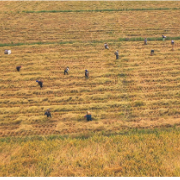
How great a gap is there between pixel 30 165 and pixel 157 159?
237 inches

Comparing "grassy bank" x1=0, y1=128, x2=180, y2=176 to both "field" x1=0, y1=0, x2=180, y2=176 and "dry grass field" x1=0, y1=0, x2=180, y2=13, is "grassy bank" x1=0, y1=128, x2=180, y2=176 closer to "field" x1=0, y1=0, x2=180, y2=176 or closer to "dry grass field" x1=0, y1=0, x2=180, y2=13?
"field" x1=0, y1=0, x2=180, y2=176

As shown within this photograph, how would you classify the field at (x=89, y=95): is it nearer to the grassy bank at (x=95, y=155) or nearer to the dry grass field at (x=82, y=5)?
the grassy bank at (x=95, y=155)

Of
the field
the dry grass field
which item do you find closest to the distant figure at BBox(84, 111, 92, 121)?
the field

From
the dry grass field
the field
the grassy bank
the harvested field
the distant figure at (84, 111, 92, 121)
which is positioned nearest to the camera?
the grassy bank

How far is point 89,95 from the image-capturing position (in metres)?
10.4

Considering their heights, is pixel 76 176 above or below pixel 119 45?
below

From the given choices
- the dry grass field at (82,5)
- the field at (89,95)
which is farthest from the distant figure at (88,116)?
the dry grass field at (82,5)

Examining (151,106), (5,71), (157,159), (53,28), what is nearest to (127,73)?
(151,106)

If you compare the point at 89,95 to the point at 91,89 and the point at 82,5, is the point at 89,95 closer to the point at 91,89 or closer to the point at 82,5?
the point at 91,89

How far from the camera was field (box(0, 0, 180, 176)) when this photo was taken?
700 centimetres

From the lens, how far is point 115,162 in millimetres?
6781

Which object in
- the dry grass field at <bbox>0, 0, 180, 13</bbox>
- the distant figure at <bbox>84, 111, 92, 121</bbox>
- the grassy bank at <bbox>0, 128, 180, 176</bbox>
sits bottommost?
the grassy bank at <bbox>0, 128, 180, 176</bbox>

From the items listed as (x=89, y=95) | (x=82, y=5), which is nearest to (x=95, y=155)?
(x=89, y=95)

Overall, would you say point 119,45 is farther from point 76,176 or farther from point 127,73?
point 76,176
